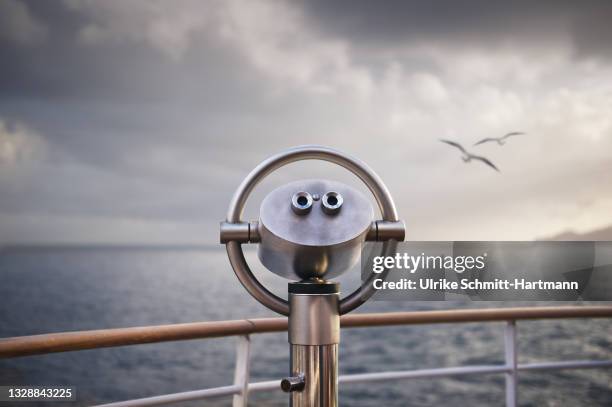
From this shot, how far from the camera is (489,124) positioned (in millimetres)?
39156

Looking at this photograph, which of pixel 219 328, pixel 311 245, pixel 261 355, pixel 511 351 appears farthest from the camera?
pixel 261 355

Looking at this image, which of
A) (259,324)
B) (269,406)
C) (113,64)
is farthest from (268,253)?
(113,64)

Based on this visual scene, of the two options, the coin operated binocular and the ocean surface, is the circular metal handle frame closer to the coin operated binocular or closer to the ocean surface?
the coin operated binocular

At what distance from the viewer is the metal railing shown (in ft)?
3.96

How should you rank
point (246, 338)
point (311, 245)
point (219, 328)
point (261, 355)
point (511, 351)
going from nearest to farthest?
point (311, 245) → point (219, 328) → point (246, 338) → point (511, 351) → point (261, 355)

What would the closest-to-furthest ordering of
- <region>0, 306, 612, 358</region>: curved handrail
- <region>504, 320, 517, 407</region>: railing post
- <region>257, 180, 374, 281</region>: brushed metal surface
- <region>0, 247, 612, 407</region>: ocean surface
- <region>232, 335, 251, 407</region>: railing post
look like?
<region>257, 180, 374, 281</region>: brushed metal surface → <region>0, 306, 612, 358</region>: curved handrail → <region>232, 335, 251, 407</region>: railing post → <region>504, 320, 517, 407</region>: railing post → <region>0, 247, 612, 407</region>: ocean surface

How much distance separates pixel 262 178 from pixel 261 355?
3157cm

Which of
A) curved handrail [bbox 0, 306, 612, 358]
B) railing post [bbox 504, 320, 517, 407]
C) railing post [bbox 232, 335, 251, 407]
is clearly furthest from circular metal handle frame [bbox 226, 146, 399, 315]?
railing post [bbox 504, 320, 517, 407]

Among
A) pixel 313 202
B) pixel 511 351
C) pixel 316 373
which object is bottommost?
pixel 316 373

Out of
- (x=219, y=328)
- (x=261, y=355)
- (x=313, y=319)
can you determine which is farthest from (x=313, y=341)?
(x=261, y=355)

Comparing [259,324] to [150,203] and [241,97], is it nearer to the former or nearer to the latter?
[241,97]

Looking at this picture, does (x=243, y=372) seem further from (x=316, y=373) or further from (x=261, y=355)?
(x=261, y=355)

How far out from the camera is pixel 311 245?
74 cm

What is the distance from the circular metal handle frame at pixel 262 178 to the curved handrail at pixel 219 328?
552 millimetres
